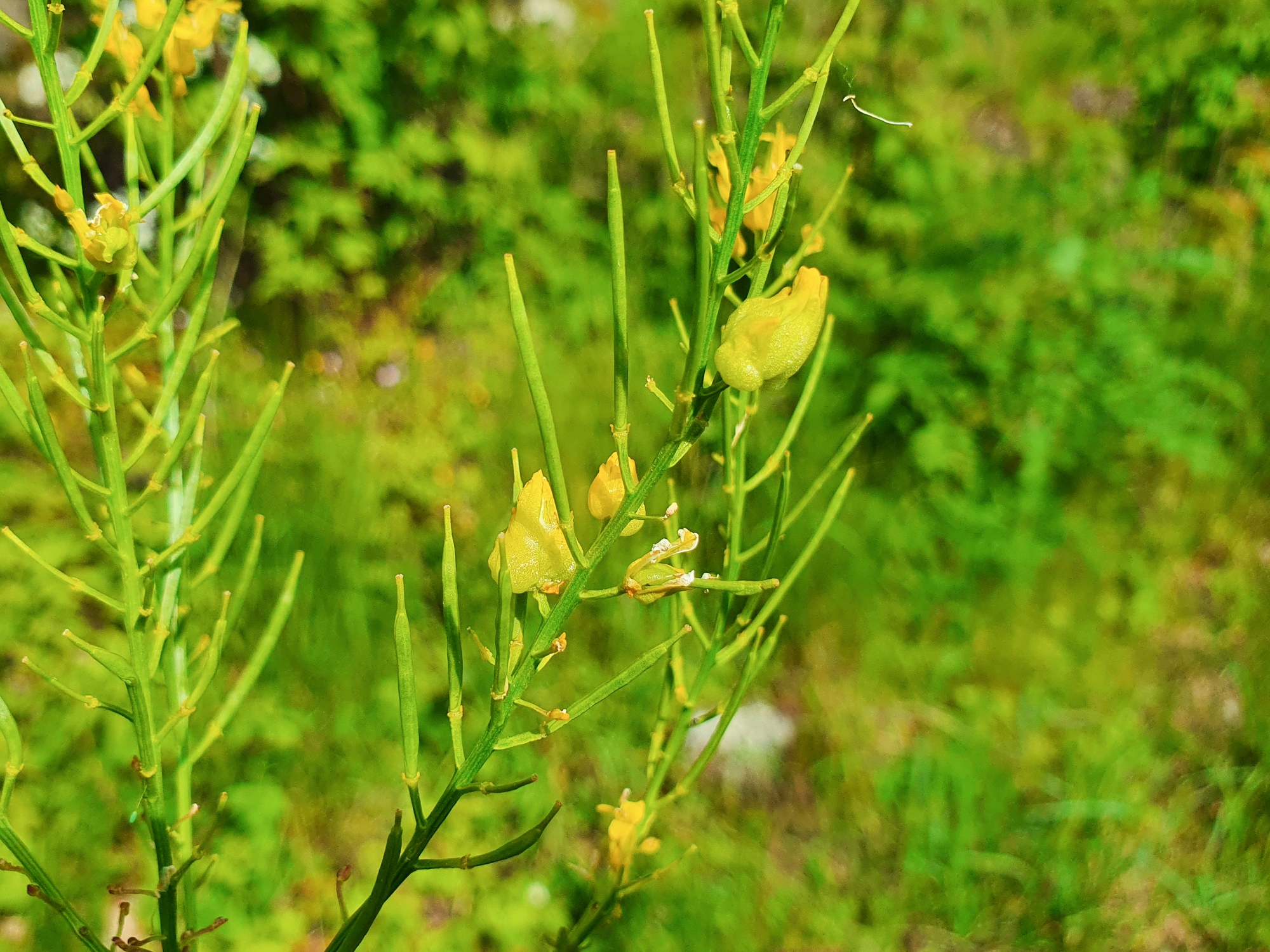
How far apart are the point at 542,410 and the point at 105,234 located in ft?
0.83

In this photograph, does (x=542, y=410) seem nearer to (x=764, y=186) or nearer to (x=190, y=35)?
(x=764, y=186)

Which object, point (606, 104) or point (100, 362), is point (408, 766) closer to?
point (100, 362)

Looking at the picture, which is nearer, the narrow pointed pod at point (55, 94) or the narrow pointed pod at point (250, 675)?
the narrow pointed pod at point (55, 94)

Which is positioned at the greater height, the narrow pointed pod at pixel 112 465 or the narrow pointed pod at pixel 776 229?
the narrow pointed pod at pixel 776 229

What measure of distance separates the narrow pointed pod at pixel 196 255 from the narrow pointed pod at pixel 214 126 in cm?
2

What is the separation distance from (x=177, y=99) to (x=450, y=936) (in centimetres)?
144

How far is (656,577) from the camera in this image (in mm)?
444

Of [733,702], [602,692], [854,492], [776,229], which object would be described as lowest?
[854,492]

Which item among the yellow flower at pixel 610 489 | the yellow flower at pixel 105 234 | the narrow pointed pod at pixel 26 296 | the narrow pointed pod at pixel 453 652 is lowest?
the narrow pointed pod at pixel 453 652

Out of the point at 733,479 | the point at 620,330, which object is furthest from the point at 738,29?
the point at 733,479

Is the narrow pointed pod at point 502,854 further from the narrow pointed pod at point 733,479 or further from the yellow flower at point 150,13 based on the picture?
the yellow flower at point 150,13

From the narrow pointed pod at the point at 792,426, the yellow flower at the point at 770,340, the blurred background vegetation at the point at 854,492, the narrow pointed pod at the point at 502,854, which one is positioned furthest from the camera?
the blurred background vegetation at the point at 854,492

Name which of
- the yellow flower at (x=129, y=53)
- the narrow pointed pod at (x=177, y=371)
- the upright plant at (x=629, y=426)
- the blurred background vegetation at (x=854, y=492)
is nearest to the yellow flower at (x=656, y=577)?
the upright plant at (x=629, y=426)

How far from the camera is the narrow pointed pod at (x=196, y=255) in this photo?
1.65 feet
